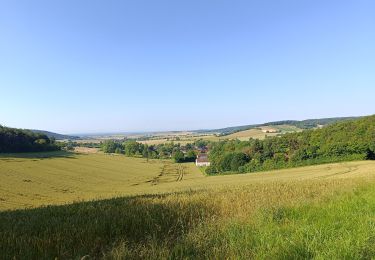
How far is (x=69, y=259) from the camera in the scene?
4043mm

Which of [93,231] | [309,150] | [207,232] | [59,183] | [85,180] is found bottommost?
[85,180]

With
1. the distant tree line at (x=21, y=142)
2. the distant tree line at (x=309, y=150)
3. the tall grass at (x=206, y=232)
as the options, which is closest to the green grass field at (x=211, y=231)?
the tall grass at (x=206, y=232)

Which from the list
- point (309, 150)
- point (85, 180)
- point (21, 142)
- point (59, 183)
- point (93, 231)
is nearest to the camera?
point (93, 231)

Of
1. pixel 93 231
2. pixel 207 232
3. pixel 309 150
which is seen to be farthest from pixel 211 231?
pixel 309 150

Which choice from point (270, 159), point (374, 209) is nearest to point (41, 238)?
point (374, 209)

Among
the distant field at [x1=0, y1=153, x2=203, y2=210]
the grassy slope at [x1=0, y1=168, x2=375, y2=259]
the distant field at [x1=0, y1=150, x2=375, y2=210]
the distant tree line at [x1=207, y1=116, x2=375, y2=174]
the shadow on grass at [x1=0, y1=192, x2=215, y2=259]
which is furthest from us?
the distant tree line at [x1=207, y1=116, x2=375, y2=174]

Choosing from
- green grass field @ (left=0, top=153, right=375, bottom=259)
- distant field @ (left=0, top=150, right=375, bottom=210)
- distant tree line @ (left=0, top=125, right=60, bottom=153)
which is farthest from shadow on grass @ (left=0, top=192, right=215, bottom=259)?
distant tree line @ (left=0, top=125, right=60, bottom=153)

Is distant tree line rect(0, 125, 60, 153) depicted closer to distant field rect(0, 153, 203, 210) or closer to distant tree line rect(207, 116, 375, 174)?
distant field rect(0, 153, 203, 210)

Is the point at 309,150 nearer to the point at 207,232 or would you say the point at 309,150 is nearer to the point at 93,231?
the point at 207,232

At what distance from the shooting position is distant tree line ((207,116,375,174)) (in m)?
74.4

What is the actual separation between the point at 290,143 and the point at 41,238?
93.7 metres

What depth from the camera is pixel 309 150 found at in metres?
81.9

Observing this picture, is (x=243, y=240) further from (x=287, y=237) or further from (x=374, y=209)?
(x=374, y=209)

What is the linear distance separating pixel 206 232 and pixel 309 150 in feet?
Answer: 271
